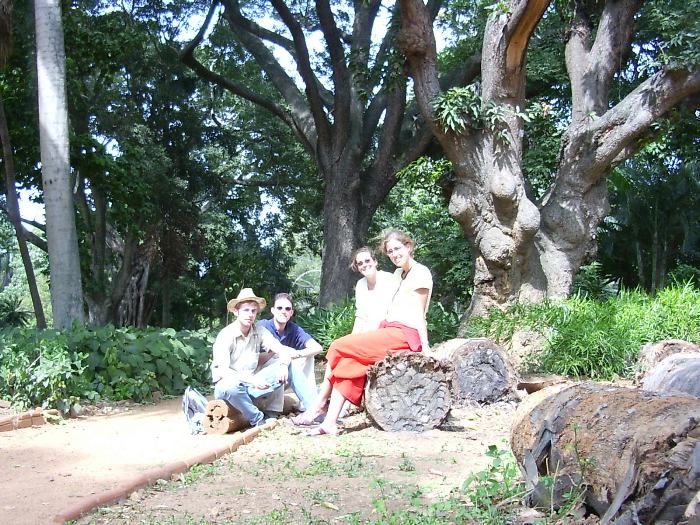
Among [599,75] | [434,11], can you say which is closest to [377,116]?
[434,11]

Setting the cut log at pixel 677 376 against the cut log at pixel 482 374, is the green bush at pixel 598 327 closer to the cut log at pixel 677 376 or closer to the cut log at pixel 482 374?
the cut log at pixel 482 374

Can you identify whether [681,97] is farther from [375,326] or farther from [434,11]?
[375,326]

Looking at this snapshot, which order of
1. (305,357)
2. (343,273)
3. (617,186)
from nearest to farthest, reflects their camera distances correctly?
(305,357) < (343,273) < (617,186)

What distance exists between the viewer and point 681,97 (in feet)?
35.2

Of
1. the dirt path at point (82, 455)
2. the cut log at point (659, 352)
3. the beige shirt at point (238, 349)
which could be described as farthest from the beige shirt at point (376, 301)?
the cut log at point (659, 352)

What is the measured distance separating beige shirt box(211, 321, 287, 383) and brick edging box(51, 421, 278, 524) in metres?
0.57

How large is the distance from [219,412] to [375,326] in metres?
1.48

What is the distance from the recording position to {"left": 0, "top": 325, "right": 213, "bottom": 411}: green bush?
710 centimetres

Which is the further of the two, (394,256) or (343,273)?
(343,273)

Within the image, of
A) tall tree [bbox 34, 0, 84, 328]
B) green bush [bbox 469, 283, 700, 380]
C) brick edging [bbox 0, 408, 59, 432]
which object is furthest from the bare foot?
tall tree [bbox 34, 0, 84, 328]

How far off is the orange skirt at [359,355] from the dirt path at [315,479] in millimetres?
375

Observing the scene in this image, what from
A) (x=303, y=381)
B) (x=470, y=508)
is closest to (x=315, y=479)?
(x=470, y=508)

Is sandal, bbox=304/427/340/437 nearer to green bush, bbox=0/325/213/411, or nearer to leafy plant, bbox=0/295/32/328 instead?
green bush, bbox=0/325/213/411

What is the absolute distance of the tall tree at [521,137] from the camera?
34.8ft
